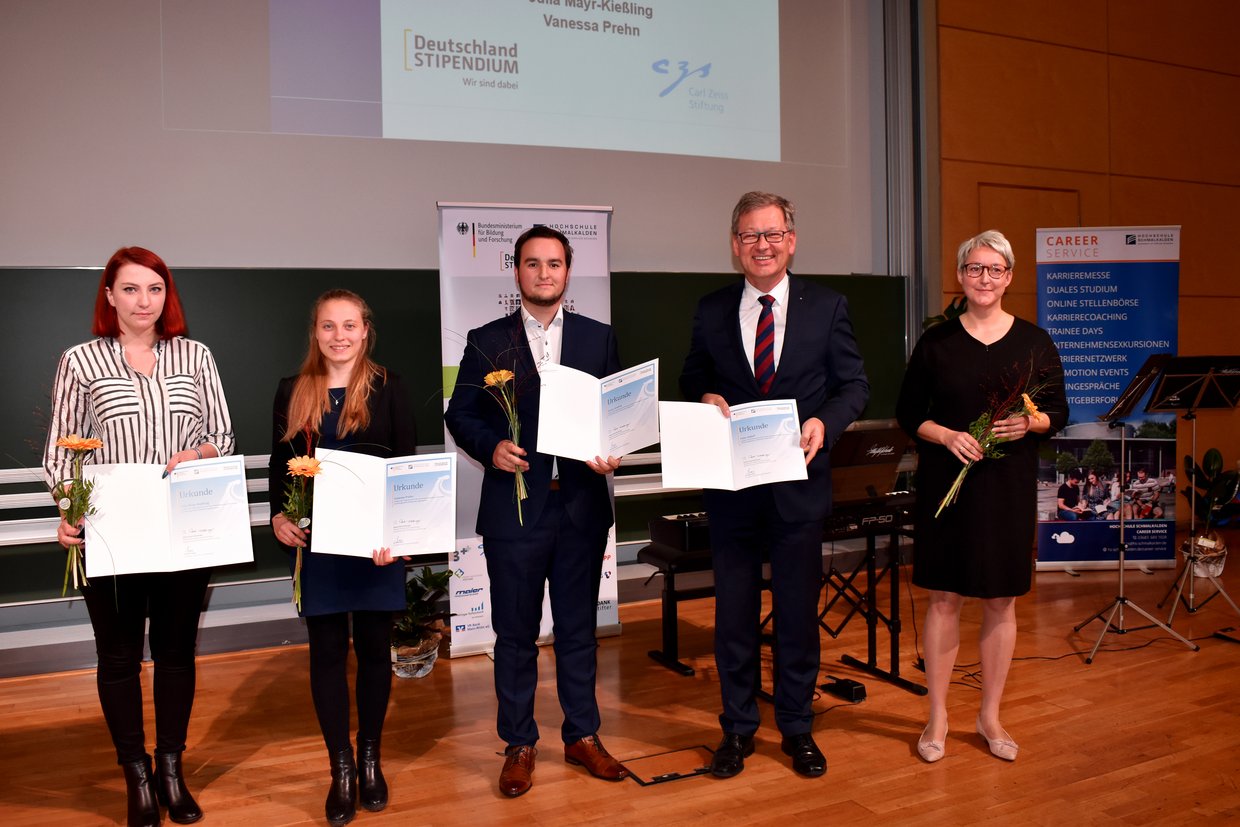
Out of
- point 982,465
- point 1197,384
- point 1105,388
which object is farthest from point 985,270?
point 1105,388

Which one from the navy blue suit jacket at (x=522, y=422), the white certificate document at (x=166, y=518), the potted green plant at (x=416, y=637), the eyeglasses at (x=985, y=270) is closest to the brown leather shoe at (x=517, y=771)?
the navy blue suit jacket at (x=522, y=422)

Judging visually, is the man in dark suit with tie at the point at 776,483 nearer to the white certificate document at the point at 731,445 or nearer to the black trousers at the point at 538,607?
the white certificate document at the point at 731,445

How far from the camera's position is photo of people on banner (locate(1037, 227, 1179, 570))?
6.03 metres

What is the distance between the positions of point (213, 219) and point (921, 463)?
3.74 metres

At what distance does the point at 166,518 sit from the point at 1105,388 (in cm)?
580

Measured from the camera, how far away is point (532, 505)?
2836mm

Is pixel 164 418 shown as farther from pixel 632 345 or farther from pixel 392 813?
pixel 632 345

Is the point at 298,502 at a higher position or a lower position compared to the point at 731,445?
lower

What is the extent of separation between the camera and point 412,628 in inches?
166

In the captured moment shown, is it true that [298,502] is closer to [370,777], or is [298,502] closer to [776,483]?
[370,777]

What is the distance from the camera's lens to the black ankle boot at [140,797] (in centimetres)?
267

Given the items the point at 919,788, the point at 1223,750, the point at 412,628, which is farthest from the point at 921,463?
the point at 412,628

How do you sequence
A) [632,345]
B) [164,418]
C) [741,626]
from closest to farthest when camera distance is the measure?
[164,418] → [741,626] → [632,345]

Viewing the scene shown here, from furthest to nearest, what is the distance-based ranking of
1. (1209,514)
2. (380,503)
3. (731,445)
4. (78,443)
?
(1209,514) → (731,445) → (380,503) → (78,443)
